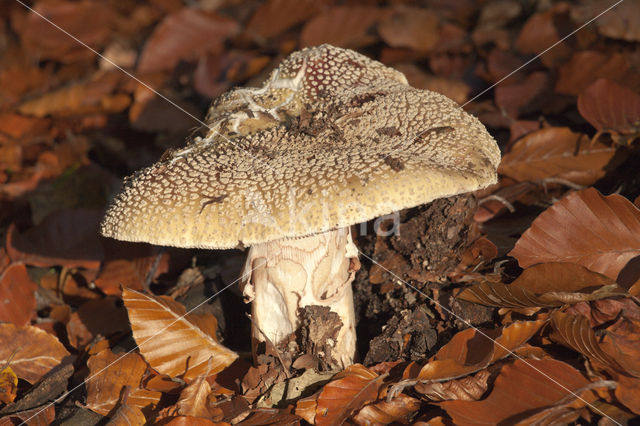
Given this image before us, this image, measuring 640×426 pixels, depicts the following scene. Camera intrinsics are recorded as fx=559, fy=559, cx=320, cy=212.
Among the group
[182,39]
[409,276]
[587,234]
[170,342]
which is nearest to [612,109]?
[587,234]

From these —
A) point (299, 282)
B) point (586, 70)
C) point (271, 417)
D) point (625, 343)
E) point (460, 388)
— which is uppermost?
point (586, 70)

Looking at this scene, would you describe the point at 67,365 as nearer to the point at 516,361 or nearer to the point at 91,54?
the point at 516,361

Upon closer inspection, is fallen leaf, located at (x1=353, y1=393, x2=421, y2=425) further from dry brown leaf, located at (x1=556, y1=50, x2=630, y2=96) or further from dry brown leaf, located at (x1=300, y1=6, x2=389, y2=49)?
dry brown leaf, located at (x1=300, y1=6, x2=389, y2=49)

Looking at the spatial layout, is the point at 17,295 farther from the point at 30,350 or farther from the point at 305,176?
the point at 305,176

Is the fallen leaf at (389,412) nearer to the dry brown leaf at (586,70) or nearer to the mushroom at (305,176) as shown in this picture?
the mushroom at (305,176)

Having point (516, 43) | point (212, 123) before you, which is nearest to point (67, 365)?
point (212, 123)

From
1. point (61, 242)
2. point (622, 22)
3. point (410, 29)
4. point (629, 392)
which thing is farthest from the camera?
point (410, 29)
